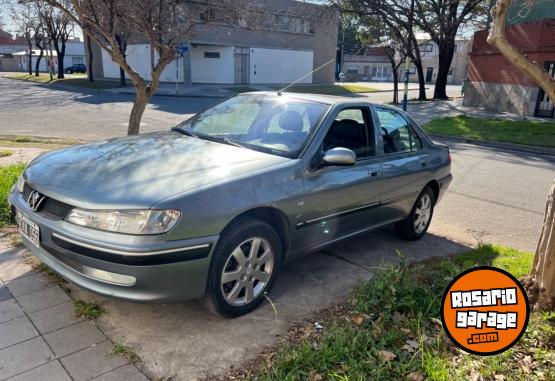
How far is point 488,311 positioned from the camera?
2.00 meters

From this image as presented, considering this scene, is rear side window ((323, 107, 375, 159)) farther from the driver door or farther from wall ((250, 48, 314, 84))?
wall ((250, 48, 314, 84))

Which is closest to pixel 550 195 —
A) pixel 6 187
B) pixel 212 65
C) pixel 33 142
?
pixel 6 187

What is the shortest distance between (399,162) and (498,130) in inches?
477

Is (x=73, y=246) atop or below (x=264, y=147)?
below

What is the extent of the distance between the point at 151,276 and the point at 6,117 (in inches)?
608

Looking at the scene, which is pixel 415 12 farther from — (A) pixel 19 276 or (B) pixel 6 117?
(A) pixel 19 276

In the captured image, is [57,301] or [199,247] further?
[57,301]

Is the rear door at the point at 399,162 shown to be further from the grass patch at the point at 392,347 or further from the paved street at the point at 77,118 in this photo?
the paved street at the point at 77,118

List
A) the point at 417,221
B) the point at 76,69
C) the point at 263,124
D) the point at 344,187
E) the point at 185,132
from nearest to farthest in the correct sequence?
1. the point at 344,187
2. the point at 263,124
3. the point at 185,132
4. the point at 417,221
5. the point at 76,69

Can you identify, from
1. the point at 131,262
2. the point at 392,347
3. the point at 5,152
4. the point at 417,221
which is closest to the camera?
the point at 131,262

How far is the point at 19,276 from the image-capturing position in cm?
381

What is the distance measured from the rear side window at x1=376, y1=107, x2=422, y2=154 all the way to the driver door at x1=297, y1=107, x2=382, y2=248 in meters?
0.26

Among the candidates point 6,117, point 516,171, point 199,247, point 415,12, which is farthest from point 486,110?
point 199,247

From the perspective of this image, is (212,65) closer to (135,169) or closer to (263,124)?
(263,124)
